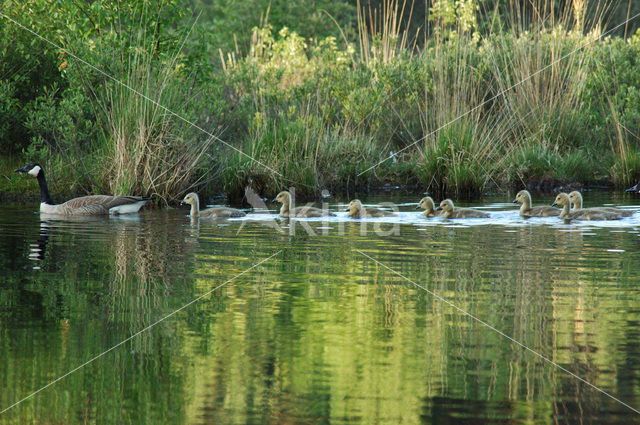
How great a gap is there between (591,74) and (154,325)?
19110mm

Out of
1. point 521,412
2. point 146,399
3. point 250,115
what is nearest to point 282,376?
point 146,399

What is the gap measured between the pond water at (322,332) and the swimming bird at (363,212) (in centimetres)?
288

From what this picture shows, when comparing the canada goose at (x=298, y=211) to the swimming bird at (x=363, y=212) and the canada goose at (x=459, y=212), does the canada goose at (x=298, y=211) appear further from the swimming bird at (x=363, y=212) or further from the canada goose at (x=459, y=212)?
the canada goose at (x=459, y=212)

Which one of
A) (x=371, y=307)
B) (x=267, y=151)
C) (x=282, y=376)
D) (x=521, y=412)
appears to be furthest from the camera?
(x=267, y=151)

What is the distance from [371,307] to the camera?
321 inches

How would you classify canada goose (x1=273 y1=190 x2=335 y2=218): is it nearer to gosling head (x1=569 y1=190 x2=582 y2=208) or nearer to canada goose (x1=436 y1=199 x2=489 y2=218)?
canada goose (x1=436 y1=199 x2=489 y2=218)

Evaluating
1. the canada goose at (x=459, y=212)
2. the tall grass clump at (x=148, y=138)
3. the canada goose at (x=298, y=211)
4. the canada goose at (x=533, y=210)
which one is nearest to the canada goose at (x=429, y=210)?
the canada goose at (x=459, y=212)

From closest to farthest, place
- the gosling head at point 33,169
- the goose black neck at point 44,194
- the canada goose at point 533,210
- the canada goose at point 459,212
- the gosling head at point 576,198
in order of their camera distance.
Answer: the canada goose at point 459,212, the canada goose at point 533,210, the gosling head at point 576,198, the goose black neck at point 44,194, the gosling head at point 33,169

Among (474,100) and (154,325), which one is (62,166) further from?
(154,325)

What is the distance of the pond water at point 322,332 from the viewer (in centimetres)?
552

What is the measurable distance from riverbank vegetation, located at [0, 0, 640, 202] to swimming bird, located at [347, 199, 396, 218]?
3834 millimetres

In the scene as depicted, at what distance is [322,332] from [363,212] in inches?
344

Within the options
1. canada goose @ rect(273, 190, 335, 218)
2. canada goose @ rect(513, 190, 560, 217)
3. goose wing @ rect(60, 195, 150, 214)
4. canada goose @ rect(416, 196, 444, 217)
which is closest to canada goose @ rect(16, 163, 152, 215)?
goose wing @ rect(60, 195, 150, 214)

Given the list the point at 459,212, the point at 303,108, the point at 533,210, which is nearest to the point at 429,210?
the point at 459,212
